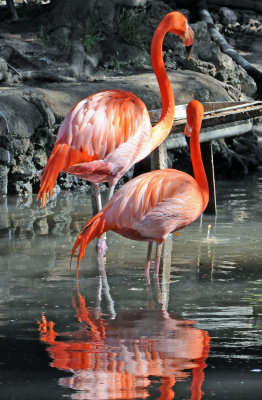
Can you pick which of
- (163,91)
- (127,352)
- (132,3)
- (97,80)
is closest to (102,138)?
(163,91)

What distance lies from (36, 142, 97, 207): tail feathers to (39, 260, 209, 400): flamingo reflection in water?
1244mm

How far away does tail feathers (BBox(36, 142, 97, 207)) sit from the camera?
5051 millimetres

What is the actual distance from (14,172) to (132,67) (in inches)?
154

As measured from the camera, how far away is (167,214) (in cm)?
435

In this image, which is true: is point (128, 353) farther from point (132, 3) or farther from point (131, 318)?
point (132, 3)

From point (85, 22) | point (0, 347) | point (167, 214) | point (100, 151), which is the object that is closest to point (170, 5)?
point (85, 22)

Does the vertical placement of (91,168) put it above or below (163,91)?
below

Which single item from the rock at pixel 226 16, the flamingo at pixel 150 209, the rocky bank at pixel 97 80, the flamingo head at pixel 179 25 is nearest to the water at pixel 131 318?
the flamingo at pixel 150 209

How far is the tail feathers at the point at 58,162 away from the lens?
16.6 feet

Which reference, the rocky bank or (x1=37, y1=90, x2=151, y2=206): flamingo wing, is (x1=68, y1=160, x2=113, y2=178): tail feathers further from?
the rocky bank

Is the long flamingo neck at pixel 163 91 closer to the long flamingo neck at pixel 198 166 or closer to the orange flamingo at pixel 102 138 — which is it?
the orange flamingo at pixel 102 138

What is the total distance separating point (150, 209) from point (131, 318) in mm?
750

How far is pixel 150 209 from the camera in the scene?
4.35 metres

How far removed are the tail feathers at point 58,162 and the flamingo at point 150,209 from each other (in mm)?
736
